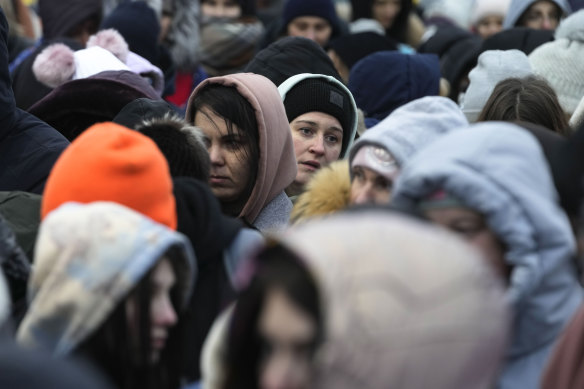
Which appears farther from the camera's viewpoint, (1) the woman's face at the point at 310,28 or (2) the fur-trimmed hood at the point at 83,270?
(1) the woman's face at the point at 310,28

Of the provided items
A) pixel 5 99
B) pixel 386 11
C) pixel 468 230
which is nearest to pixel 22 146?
pixel 5 99

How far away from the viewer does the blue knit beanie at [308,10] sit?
313 inches

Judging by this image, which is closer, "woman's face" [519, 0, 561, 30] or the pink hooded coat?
the pink hooded coat

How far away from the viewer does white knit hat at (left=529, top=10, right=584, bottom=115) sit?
584 cm

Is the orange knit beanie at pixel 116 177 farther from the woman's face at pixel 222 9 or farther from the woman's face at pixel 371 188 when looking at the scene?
the woman's face at pixel 222 9

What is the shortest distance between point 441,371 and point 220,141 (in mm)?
2563

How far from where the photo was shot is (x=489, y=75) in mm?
5754

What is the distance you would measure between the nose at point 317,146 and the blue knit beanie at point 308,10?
9.34 feet

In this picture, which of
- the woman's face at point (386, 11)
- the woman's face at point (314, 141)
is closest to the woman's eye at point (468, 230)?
the woman's face at point (314, 141)

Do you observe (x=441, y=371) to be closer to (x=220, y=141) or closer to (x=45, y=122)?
(x=220, y=141)

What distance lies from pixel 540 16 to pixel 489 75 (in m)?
2.51

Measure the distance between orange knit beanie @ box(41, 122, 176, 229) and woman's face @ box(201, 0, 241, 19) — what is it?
18.0 ft

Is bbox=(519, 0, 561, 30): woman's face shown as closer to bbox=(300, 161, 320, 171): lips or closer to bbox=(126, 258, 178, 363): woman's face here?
bbox=(300, 161, 320, 171): lips

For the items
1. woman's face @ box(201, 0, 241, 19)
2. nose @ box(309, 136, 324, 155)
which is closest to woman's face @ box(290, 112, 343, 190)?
nose @ box(309, 136, 324, 155)
